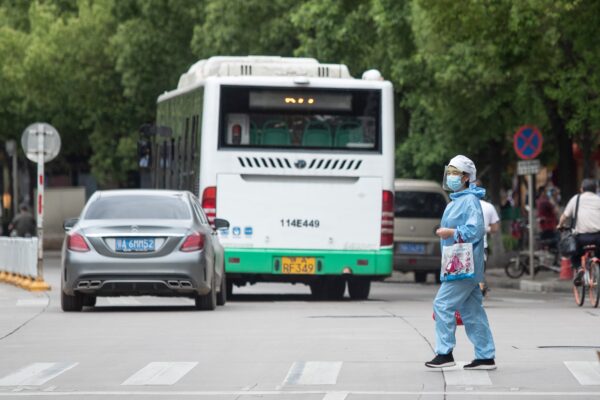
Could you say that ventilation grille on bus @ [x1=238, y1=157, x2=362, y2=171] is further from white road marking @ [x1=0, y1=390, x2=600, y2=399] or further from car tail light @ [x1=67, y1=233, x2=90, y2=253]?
white road marking @ [x1=0, y1=390, x2=600, y2=399]

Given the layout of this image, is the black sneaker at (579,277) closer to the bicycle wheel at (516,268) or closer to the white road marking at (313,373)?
the white road marking at (313,373)

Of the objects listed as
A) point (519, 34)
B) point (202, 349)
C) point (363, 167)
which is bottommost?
point (202, 349)

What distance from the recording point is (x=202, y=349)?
52.3 feet

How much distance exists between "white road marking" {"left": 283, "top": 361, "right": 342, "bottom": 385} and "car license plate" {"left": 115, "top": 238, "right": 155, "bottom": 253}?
7166 millimetres

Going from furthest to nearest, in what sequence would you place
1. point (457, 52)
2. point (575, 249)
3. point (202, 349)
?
1. point (457, 52)
2. point (575, 249)
3. point (202, 349)

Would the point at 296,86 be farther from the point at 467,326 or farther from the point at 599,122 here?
the point at 467,326

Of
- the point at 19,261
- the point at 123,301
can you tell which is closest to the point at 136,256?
the point at 123,301

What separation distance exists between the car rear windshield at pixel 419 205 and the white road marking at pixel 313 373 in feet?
69.5

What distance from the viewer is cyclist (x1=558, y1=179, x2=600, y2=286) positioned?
2484 cm

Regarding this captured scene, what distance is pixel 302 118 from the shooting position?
1023 inches

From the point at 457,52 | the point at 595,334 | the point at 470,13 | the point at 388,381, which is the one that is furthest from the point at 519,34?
the point at 388,381

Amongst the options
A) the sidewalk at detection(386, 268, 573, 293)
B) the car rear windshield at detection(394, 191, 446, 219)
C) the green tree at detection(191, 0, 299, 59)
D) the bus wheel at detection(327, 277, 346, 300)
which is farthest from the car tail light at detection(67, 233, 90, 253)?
the green tree at detection(191, 0, 299, 59)

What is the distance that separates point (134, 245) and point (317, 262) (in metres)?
4.73

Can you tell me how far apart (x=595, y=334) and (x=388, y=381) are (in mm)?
5610
